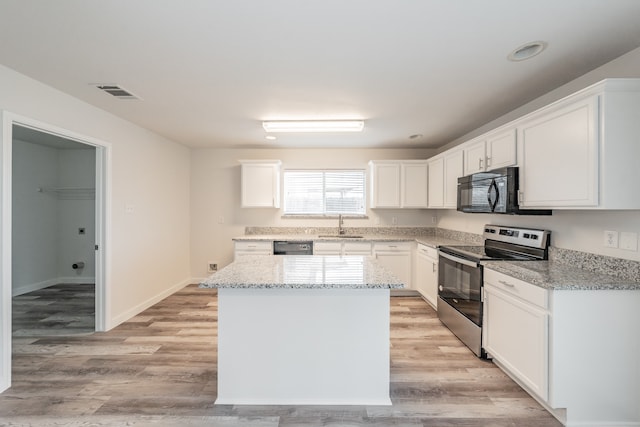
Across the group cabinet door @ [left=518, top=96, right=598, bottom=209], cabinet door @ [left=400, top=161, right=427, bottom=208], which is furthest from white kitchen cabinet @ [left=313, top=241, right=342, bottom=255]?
cabinet door @ [left=518, top=96, right=598, bottom=209]

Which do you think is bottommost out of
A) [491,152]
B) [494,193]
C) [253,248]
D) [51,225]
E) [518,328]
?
[518,328]

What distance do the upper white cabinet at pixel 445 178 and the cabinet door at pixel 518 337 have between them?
5.11 ft

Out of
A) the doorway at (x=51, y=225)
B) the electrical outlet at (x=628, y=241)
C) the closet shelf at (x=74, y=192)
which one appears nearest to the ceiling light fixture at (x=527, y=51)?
the electrical outlet at (x=628, y=241)

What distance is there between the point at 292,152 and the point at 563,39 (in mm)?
3686

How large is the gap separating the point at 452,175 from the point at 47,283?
6565mm

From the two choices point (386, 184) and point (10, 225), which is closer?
point (10, 225)

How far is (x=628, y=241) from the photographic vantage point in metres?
1.83

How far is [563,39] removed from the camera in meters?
1.75

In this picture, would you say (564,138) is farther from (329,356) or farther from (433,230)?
(433,230)

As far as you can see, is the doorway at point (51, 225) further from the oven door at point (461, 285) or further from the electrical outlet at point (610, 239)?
the electrical outlet at point (610, 239)

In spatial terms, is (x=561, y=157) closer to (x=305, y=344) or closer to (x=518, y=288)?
(x=518, y=288)

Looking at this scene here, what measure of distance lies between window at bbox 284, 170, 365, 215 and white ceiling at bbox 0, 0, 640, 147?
1.87 m

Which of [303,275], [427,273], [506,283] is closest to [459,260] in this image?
[506,283]

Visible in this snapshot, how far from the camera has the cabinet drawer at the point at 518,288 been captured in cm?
180
